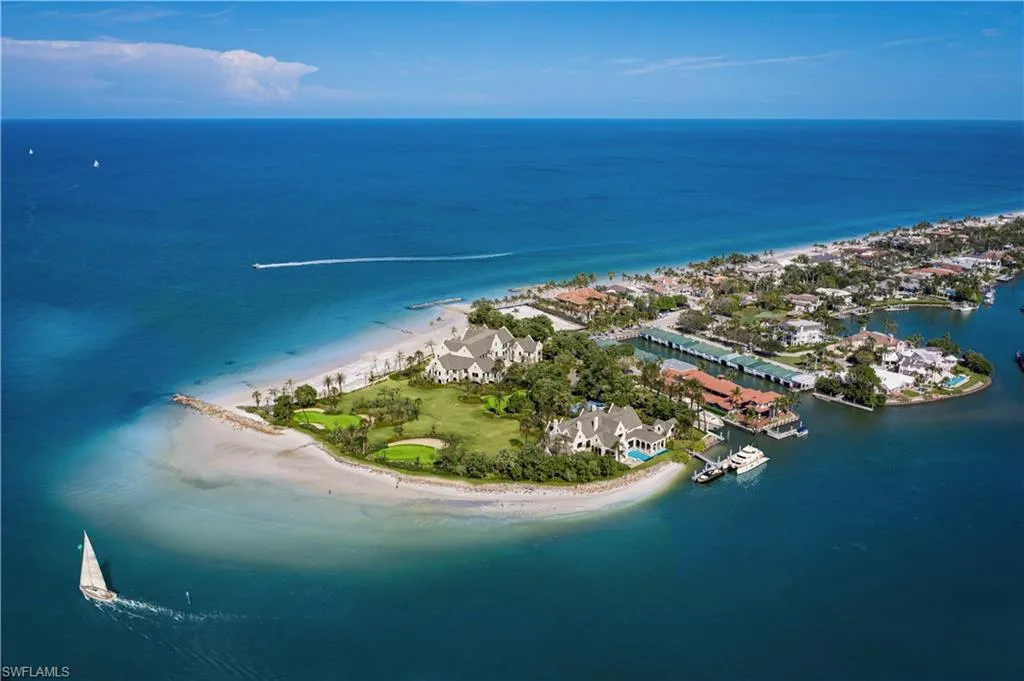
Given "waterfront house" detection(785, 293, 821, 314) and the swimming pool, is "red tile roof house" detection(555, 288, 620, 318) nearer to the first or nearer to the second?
"waterfront house" detection(785, 293, 821, 314)

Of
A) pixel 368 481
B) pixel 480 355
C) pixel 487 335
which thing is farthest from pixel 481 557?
pixel 487 335

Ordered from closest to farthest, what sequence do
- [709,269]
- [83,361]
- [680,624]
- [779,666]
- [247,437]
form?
[779,666]
[680,624]
[247,437]
[83,361]
[709,269]

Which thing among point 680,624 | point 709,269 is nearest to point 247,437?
point 680,624

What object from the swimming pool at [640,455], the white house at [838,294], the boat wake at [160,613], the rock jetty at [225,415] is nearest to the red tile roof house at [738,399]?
the swimming pool at [640,455]

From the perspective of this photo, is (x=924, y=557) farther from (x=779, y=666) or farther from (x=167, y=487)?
(x=167, y=487)

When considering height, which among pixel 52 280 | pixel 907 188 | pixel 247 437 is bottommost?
pixel 247 437

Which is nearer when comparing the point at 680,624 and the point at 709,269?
the point at 680,624

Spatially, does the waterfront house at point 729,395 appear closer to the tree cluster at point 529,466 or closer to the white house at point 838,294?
the tree cluster at point 529,466
